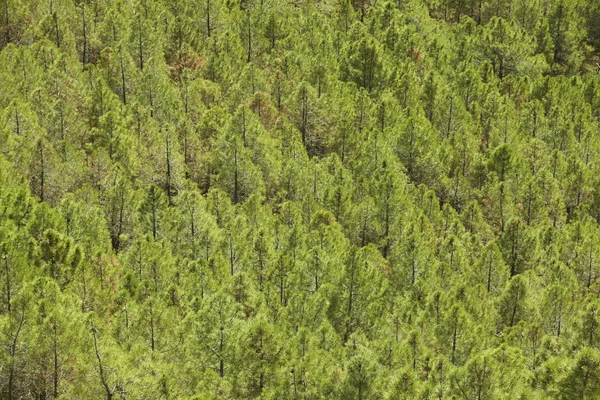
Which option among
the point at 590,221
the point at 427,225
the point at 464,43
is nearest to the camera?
the point at 427,225

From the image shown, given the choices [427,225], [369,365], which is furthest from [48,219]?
[427,225]

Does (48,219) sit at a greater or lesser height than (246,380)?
greater

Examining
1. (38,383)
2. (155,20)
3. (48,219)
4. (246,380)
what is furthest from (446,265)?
(155,20)

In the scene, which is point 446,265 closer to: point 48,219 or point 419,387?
point 419,387

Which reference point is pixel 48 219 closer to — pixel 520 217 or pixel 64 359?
pixel 64 359

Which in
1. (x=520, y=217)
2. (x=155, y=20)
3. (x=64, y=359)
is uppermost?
(x=155, y=20)

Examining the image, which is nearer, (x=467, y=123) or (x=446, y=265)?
(x=446, y=265)

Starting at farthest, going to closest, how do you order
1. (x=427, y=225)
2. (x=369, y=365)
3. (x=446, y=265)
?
(x=427, y=225) < (x=446, y=265) < (x=369, y=365)
